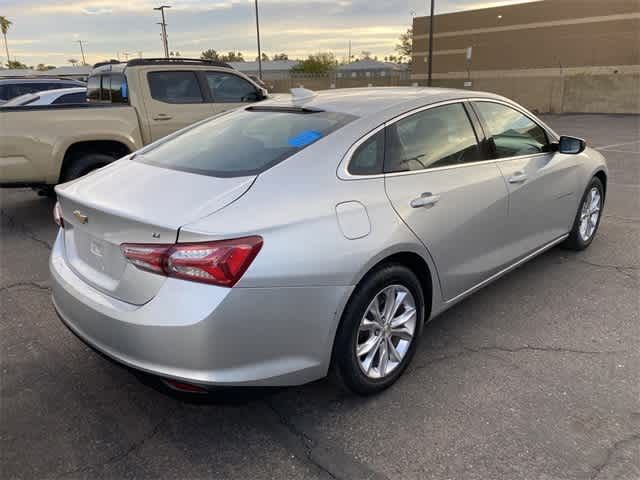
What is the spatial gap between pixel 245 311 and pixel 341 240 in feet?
1.93

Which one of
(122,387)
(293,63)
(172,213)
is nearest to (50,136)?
(122,387)

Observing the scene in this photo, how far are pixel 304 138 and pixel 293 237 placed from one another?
2.47 feet

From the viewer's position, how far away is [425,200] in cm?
295

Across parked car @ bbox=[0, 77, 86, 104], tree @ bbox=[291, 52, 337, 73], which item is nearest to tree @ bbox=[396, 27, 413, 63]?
tree @ bbox=[291, 52, 337, 73]

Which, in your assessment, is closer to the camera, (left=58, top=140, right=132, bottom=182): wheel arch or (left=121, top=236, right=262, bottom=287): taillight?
(left=121, top=236, right=262, bottom=287): taillight

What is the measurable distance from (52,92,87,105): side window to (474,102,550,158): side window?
25.4ft

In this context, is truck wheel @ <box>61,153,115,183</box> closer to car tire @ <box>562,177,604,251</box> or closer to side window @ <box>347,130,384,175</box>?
side window @ <box>347,130,384,175</box>

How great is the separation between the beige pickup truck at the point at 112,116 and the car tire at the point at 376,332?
5.05m

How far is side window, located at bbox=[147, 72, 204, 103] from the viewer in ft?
23.9

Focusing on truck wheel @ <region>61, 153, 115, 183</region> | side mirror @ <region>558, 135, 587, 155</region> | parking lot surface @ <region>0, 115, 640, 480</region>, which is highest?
side mirror @ <region>558, 135, 587, 155</region>

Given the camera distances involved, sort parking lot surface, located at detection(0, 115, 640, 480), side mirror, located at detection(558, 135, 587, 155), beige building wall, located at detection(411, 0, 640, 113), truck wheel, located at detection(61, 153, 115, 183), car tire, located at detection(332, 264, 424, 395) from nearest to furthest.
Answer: parking lot surface, located at detection(0, 115, 640, 480), car tire, located at detection(332, 264, 424, 395), side mirror, located at detection(558, 135, 587, 155), truck wheel, located at detection(61, 153, 115, 183), beige building wall, located at detection(411, 0, 640, 113)

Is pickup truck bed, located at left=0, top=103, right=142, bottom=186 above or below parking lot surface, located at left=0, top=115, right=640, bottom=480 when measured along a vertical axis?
above

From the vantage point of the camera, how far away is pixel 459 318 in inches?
150

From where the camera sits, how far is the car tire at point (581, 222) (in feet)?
15.8
